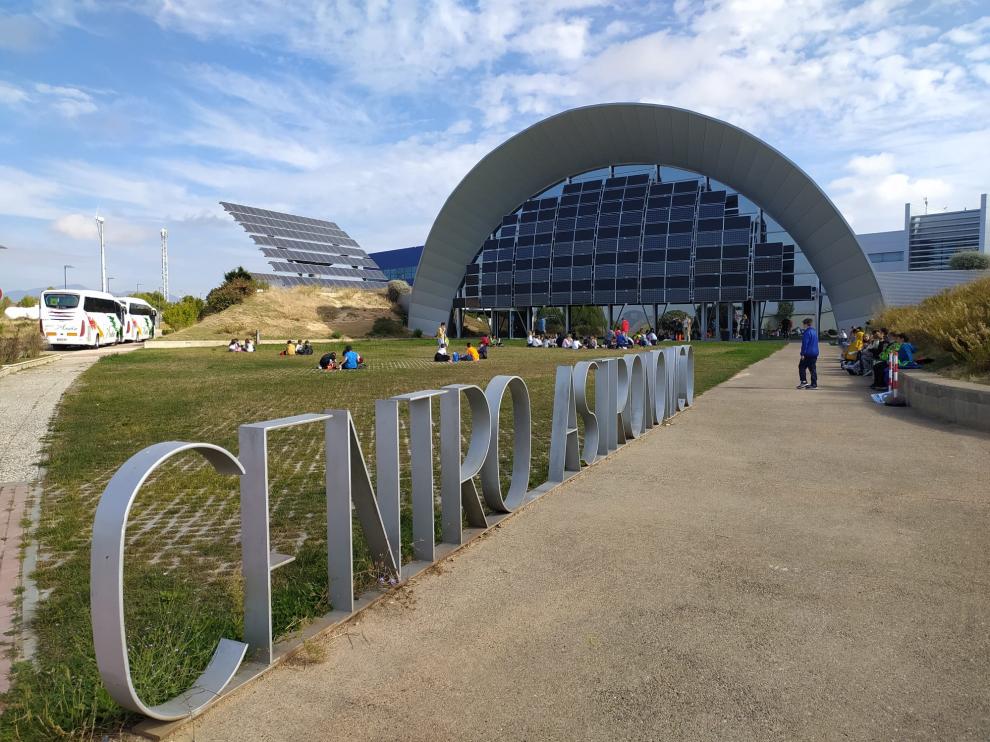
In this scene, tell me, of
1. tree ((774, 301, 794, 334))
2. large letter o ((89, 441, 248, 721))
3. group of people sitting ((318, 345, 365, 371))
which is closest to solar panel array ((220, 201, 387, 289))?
tree ((774, 301, 794, 334))

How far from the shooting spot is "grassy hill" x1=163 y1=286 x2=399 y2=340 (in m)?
46.6

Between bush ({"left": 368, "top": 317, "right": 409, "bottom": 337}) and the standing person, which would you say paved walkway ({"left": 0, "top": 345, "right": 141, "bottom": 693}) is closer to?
bush ({"left": 368, "top": 317, "right": 409, "bottom": 337})

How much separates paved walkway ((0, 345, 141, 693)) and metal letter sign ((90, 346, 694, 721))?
915 millimetres

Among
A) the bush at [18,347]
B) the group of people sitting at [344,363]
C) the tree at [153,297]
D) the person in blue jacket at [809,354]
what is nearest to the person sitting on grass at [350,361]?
the group of people sitting at [344,363]

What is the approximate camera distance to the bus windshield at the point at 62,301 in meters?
32.8

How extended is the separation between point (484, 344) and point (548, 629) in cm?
2375

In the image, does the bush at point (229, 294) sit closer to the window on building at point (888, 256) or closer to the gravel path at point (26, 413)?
the gravel path at point (26, 413)

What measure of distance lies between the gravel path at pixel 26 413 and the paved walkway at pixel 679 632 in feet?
16.9

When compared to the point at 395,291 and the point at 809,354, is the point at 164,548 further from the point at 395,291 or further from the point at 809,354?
the point at 395,291

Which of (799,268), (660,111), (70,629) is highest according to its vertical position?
(660,111)

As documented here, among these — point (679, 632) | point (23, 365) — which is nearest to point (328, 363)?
point (23, 365)

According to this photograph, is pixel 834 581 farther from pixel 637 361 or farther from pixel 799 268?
pixel 799 268

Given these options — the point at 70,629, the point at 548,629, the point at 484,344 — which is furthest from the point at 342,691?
the point at 484,344

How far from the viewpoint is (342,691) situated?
107 inches
